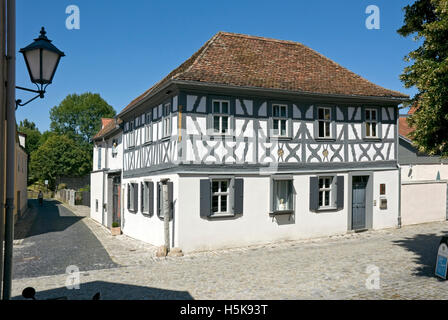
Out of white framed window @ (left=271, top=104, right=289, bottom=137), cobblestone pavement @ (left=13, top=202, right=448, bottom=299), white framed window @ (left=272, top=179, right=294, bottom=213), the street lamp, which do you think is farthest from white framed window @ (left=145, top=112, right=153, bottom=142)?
the street lamp

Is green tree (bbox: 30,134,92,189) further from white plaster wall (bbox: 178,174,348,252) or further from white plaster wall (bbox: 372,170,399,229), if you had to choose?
white plaster wall (bbox: 372,170,399,229)

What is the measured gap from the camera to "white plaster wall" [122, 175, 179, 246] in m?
12.8

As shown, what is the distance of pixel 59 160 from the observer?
5478cm

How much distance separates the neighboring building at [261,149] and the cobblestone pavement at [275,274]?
1.13m

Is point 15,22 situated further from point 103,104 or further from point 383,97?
point 103,104

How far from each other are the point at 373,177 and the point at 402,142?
900 cm

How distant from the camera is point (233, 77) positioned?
536 inches

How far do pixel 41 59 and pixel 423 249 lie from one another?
11.6m

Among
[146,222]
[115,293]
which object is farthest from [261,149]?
[115,293]

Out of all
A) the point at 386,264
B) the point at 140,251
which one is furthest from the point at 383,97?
the point at 140,251

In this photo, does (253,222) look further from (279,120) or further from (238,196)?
(279,120)

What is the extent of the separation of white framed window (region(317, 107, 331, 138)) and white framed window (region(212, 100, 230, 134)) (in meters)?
3.94
